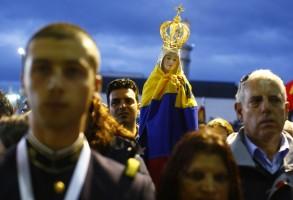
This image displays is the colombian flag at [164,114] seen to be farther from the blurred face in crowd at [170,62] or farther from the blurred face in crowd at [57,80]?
the blurred face in crowd at [57,80]

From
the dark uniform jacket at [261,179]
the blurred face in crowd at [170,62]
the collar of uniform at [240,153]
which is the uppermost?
the blurred face in crowd at [170,62]

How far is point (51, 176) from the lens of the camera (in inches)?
89.4

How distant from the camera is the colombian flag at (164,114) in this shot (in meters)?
4.66

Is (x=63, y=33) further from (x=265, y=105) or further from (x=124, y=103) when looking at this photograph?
(x=124, y=103)

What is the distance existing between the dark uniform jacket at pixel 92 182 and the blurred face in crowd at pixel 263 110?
1.36m

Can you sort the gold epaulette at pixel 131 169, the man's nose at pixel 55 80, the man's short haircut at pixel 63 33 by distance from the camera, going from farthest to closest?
the gold epaulette at pixel 131 169 < the man's short haircut at pixel 63 33 < the man's nose at pixel 55 80

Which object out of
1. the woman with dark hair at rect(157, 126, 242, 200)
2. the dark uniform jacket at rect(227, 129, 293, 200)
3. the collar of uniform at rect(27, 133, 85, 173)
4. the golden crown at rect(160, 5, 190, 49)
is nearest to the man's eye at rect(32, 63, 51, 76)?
the collar of uniform at rect(27, 133, 85, 173)

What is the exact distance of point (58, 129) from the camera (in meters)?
2.19

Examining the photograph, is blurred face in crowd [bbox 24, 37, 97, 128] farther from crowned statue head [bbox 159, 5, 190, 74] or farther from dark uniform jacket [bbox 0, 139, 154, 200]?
crowned statue head [bbox 159, 5, 190, 74]

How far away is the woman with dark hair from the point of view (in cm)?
279

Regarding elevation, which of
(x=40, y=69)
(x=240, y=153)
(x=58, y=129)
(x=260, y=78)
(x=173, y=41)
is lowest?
(x=240, y=153)

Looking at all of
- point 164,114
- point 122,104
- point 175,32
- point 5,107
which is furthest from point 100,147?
point 175,32

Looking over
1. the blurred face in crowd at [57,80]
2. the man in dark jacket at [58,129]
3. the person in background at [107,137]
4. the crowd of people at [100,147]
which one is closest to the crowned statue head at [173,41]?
the crowd of people at [100,147]

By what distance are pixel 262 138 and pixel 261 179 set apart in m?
0.30
